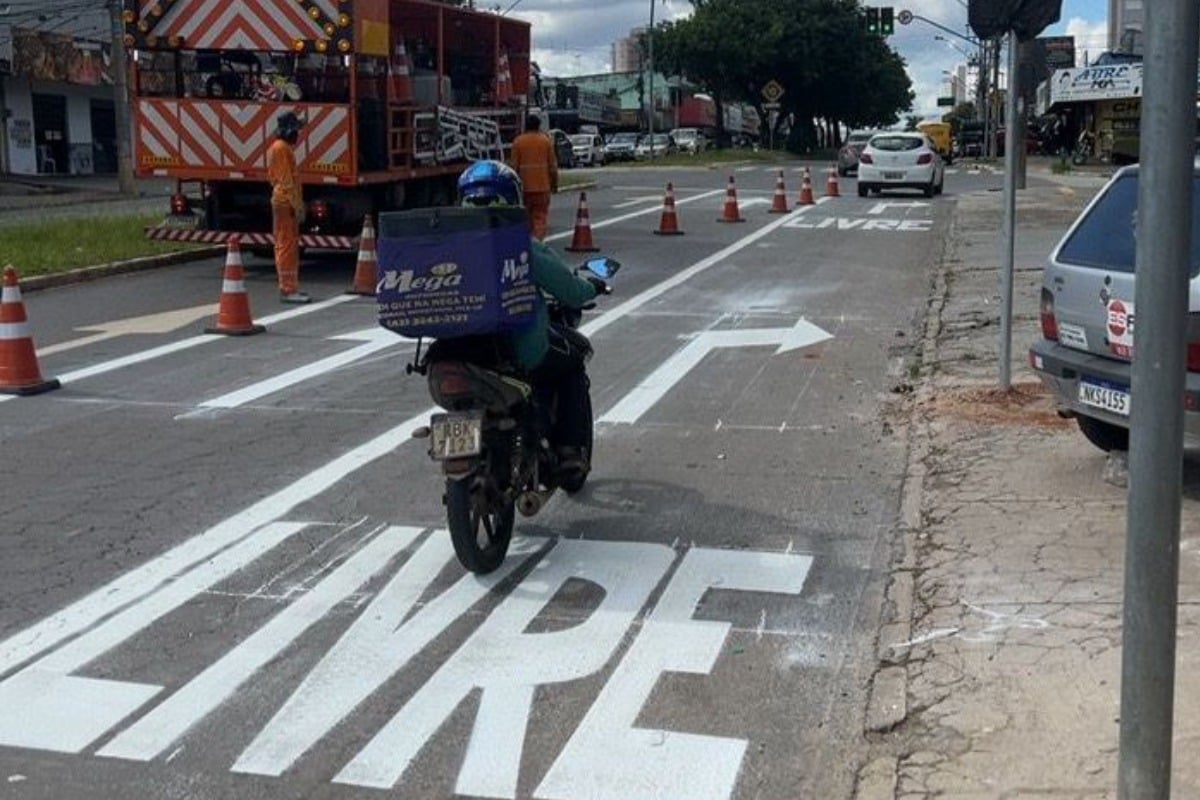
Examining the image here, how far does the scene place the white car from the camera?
1257 inches

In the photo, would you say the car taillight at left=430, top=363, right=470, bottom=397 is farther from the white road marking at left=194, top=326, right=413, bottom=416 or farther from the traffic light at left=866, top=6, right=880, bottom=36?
the traffic light at left=866, top=6, right=880, bottom=36

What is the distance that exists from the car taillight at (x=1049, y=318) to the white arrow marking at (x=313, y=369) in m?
3.81

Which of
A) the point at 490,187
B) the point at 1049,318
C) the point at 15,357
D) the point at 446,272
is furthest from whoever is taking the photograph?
the point at 15,357

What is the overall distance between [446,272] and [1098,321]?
3349mm

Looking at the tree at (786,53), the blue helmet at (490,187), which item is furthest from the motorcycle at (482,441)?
the tree at (786,53)

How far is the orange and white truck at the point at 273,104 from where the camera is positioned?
1619 centimetres

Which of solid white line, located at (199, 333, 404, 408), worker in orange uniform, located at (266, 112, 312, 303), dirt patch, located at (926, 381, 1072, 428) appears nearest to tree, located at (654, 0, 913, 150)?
worker in orange uniform, located at (266, 112, 312, 303)

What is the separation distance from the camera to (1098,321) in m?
7.05

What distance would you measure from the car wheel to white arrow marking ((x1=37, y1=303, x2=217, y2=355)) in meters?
8.16

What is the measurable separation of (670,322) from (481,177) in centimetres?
703

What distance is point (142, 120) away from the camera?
1684 centimetres

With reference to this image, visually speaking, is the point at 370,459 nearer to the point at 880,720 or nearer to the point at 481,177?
the point at 481,177

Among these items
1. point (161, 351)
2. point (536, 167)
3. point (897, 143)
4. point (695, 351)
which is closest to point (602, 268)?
point (695, 351)

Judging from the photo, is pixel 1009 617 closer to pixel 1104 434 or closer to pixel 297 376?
pixel 1104 434
